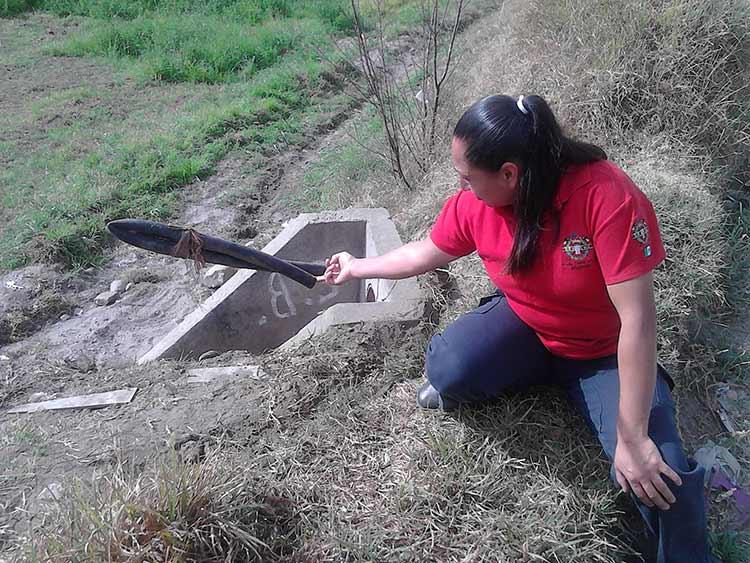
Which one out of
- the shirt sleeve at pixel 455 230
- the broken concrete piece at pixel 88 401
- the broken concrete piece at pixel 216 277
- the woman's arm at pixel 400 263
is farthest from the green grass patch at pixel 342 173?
the shirt sleeve at pixel 455 230

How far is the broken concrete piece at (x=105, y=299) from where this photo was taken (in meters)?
5.06

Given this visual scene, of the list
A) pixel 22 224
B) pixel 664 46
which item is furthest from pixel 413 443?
pixel 22 224

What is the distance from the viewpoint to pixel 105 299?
5.07 metres

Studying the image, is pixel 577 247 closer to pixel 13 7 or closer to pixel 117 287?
pixel 117 287

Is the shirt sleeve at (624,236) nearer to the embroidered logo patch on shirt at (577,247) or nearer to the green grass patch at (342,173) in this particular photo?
the embroidered logo patch on shirt at (577,247)

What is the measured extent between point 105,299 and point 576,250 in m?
3.93

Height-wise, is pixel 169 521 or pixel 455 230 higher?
pixel 455 230

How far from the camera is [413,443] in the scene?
2.51m

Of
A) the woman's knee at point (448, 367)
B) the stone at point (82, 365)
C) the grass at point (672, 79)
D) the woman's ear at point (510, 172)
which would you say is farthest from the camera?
the grass at point (672, 79)

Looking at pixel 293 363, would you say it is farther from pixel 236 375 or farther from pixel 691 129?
pixel 691 129

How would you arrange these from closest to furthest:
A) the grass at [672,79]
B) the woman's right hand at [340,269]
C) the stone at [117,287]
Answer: the woman's right hand at [340,269]
the grass at [672,79]
the stone at [117,287]

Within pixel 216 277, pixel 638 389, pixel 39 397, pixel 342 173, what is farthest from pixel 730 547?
pixel 342 173

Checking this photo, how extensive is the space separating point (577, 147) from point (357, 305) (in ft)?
4.62

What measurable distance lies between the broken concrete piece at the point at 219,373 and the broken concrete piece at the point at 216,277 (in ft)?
6.11
